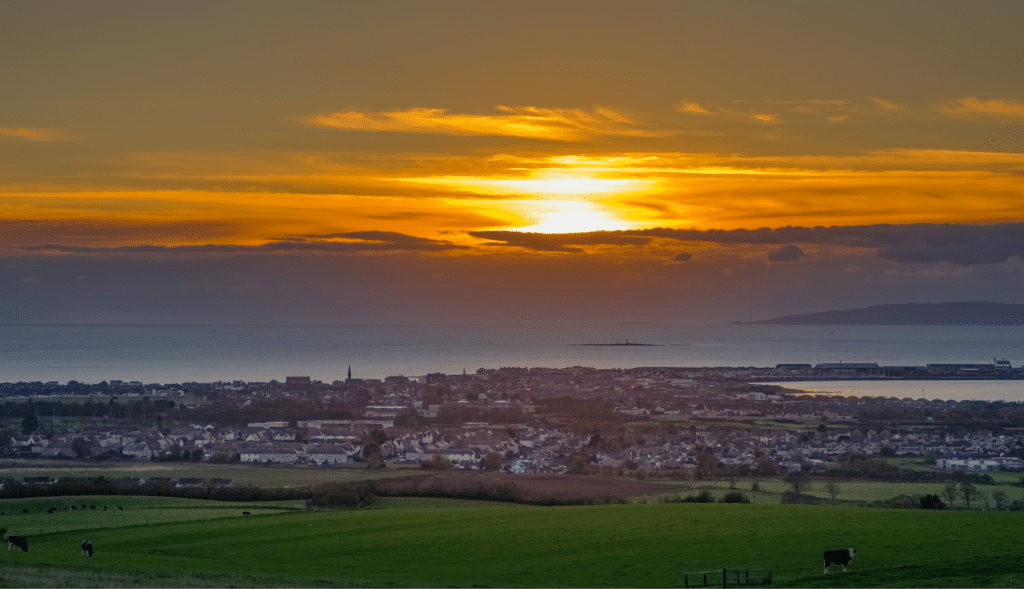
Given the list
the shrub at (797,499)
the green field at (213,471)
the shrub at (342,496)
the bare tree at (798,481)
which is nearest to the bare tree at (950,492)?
the shrub at (797,499)

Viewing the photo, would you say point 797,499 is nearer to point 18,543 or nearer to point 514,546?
point 514,546

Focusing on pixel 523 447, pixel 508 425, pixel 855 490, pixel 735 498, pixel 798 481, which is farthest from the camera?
pixel 508 425

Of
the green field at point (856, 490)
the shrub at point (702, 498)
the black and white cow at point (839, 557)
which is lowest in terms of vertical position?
the green field at point (856, 490)

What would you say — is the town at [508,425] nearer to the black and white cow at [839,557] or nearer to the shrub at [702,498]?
the shrub at [702,498]

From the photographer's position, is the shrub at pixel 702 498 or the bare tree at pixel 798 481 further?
the bare tree at pixel 798 481

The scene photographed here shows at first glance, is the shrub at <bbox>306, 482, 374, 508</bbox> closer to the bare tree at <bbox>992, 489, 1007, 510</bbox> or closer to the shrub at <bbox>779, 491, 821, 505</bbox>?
the shrub at <bbox>779, 491, 821, 505</bbox>

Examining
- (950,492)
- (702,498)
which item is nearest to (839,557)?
(702,498)
